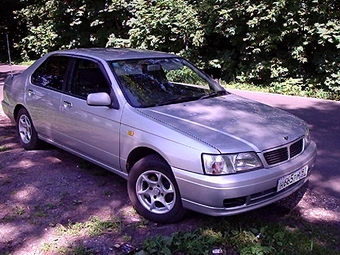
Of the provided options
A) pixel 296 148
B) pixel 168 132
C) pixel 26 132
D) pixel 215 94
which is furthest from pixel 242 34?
pixel 168 132

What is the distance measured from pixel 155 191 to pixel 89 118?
1210 millimetres

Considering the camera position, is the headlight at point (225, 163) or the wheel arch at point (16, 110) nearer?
the headlight at point (225, 163)

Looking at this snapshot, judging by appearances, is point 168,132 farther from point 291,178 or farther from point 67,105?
point 67,105

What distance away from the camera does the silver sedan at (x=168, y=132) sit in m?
3.20

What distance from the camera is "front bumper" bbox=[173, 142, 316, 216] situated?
3.12 meters

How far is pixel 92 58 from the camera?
14.9 ft

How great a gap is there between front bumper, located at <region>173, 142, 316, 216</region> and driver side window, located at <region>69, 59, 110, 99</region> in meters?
1.54

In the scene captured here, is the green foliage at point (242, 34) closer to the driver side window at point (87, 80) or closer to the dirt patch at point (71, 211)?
the dirt patch at point (71, 211)

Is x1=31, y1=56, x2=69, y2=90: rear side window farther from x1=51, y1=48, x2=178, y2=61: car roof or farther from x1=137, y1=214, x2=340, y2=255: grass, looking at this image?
x1=137, y1=214, x2=340, y2=255: grass

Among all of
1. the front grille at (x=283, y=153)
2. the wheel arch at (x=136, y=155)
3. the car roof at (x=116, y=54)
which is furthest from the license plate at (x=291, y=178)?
the car roof at (x=116, y=54)

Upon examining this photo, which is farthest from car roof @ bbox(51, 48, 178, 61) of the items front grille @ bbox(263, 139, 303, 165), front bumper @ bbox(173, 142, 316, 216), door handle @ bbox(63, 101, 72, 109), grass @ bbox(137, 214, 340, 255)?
grass @ bbox(137, 214, 340, 255)

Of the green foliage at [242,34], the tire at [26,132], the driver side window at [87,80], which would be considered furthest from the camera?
the green foliage at [242,34]

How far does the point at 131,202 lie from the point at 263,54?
8377 millimetres

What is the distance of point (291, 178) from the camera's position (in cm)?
350
